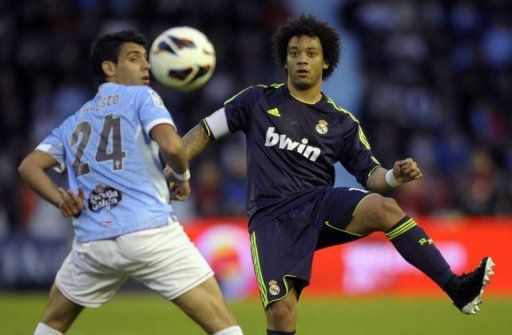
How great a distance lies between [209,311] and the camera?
566cm

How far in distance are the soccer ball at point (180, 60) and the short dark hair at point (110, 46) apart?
45cm

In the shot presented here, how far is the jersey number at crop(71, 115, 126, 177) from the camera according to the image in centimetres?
579

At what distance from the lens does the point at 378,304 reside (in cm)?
1321

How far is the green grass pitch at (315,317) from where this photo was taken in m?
10.4

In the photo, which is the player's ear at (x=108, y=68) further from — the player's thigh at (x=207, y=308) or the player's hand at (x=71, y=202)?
the player's thigh at (x=207, y=308)

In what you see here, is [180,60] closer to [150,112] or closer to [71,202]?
[150,112]

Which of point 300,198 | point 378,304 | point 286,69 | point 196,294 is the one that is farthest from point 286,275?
point 378,304

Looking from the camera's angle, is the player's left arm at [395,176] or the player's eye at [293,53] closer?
the player's left arm at [395,176]

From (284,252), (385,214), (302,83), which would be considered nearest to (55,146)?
(284,252)

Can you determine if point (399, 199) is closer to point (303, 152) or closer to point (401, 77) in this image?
point (401, 77)

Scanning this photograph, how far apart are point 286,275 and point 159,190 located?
1.10 metres

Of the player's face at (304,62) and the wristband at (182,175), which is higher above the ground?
the player's face at (304,62)

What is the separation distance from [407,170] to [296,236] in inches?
32.4

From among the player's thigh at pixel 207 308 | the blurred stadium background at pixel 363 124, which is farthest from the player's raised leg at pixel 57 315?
the blurred stadium background at pixel 363 124
